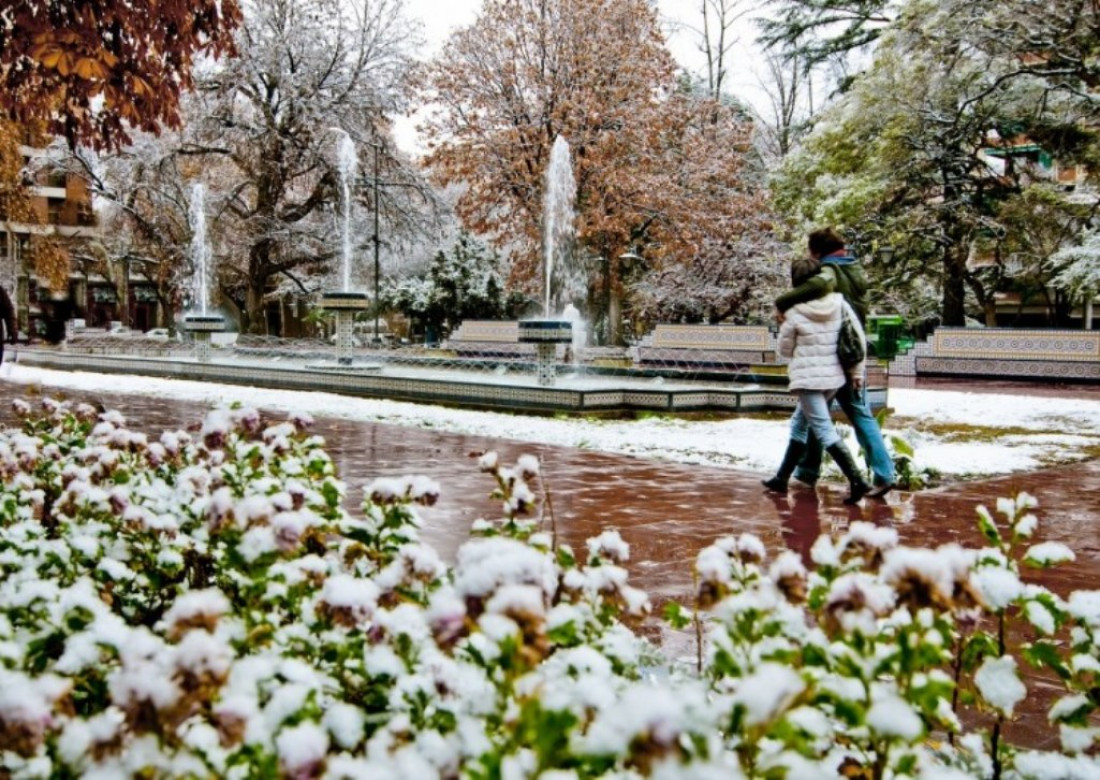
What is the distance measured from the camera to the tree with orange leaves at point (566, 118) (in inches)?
1053

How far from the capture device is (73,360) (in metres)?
23.0

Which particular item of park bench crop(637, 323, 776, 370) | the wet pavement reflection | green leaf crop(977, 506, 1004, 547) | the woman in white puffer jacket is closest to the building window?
park bench crop(637, 323, 776, 370)

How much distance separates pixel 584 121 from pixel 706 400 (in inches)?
613

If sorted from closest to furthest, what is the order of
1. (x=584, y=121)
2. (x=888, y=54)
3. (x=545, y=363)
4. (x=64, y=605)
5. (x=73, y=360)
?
1. (x=64, y=605)
2. (x=545, y=363)
3. (x=73, y=360)
4. (x=888, y=54)
5. (x=584, y=121)

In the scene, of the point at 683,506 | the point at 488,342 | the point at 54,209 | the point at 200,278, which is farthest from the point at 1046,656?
the point at 54,209

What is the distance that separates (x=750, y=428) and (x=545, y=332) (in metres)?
3.99

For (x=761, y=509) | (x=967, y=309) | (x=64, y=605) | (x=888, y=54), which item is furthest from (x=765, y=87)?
(x=64, y=605)

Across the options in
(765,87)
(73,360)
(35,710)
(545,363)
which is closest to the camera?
(35,710)

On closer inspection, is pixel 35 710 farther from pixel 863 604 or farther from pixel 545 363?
pixel 545 363

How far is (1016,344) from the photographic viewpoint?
25062mm

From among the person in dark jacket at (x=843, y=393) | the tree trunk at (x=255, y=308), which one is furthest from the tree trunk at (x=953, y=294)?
the person in dark jacket at (x=843, y=393)

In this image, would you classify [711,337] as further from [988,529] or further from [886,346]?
[988,529]

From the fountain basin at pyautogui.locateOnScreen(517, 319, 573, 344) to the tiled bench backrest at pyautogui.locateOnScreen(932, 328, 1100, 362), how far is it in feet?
50.8

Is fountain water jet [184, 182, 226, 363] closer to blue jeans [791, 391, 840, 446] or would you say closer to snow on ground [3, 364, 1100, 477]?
snow on ground [3, 364, 1100, 477]
